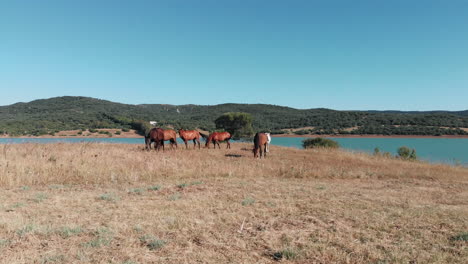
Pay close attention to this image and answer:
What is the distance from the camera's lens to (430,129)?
86250mm

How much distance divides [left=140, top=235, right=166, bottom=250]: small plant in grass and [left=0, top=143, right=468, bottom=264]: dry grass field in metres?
0.02

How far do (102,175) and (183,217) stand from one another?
680cm

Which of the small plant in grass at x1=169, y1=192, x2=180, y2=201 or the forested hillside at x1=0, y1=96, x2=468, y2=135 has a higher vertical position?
the forested hillside at x1=0, y1=96, x2=468, y2=135

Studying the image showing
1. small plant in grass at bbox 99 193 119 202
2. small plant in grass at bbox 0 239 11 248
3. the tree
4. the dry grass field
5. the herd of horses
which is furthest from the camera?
the tree

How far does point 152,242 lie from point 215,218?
6.12 feet

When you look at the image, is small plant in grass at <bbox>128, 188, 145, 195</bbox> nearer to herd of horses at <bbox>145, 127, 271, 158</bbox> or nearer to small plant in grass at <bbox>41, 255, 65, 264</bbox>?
small plant in grass at <bbox>41, 255, 65, 264</bbox>

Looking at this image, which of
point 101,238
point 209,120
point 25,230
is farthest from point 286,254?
point 209,120

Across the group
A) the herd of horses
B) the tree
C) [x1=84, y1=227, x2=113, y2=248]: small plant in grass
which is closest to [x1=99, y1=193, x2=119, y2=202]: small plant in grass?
[x1=84, y1=227, x2=113, y2=248]: small plant in grass

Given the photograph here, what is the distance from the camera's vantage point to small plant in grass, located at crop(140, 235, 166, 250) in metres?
4.64

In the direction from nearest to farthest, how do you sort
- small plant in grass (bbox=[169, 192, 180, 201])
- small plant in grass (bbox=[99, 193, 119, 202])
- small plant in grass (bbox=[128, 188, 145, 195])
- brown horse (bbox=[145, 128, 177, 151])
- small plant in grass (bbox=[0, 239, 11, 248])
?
1. small plant in grass (bbox=[0, 239, 11, 248])
2. small plant in grass (bbox=[99, 193, 119, 202])
3. small plant in grass (bbox=[169, 192, 180, 201])
4. small plant in grass (bbox=[128, 188, 145, 195])
5. brown horse (bbox=[145, 128, 177, 151])

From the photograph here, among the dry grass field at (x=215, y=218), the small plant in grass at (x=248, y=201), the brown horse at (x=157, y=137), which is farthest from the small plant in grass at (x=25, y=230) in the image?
the brown horse at (x=157, y=137)

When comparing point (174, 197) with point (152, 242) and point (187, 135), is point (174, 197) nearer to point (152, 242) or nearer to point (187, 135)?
point (152, 242)

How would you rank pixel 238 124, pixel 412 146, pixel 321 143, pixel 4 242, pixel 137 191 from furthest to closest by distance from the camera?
pixel 238 124 → pixel 412 146 → pixel 321 143 → pixel 137 191 → pixel 4 242

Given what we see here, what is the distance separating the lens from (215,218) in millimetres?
6336
